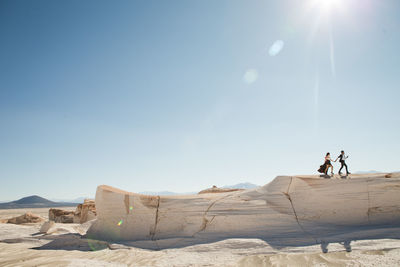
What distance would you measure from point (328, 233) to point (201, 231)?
133 inches

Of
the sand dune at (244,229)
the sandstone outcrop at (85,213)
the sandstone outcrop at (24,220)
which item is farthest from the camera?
the sandstone outcrop at (24,220)

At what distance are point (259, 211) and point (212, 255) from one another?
2410mm

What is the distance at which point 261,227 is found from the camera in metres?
6.84

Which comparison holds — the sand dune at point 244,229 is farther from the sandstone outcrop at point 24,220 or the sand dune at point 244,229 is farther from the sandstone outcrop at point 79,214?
the sandstone outcrop at point 24,220

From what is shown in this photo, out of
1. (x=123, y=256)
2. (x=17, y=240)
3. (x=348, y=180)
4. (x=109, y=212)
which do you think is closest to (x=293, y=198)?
(x=348, y=180)

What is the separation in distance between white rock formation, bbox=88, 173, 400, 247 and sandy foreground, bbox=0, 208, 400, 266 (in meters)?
0.85

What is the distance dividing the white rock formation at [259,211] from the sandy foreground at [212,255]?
853 mm

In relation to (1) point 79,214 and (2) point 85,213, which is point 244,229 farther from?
(1) point 79,214

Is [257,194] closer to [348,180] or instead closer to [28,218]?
[348,180]

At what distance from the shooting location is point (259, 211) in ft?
23.5

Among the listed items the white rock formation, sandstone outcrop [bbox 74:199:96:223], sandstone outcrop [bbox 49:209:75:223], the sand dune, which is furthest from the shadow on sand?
sandstone outcrop [bbox 49:209:75:223]

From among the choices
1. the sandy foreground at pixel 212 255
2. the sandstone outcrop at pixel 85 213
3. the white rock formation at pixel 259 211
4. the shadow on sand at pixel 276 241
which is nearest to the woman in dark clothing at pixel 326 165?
the white rock formation at pixel 259 211

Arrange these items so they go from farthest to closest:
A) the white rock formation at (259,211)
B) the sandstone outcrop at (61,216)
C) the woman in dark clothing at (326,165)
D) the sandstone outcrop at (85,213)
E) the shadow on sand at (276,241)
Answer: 1. the sandstone outcrop at (61,216)
2. the sandstone outcrop at (85,213)
3. the woman in dark clothing at (326,165)
4. the white rock formation at (259,211)
5. the shadow on sand at (276,241)

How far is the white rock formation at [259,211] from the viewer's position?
22.5ft
